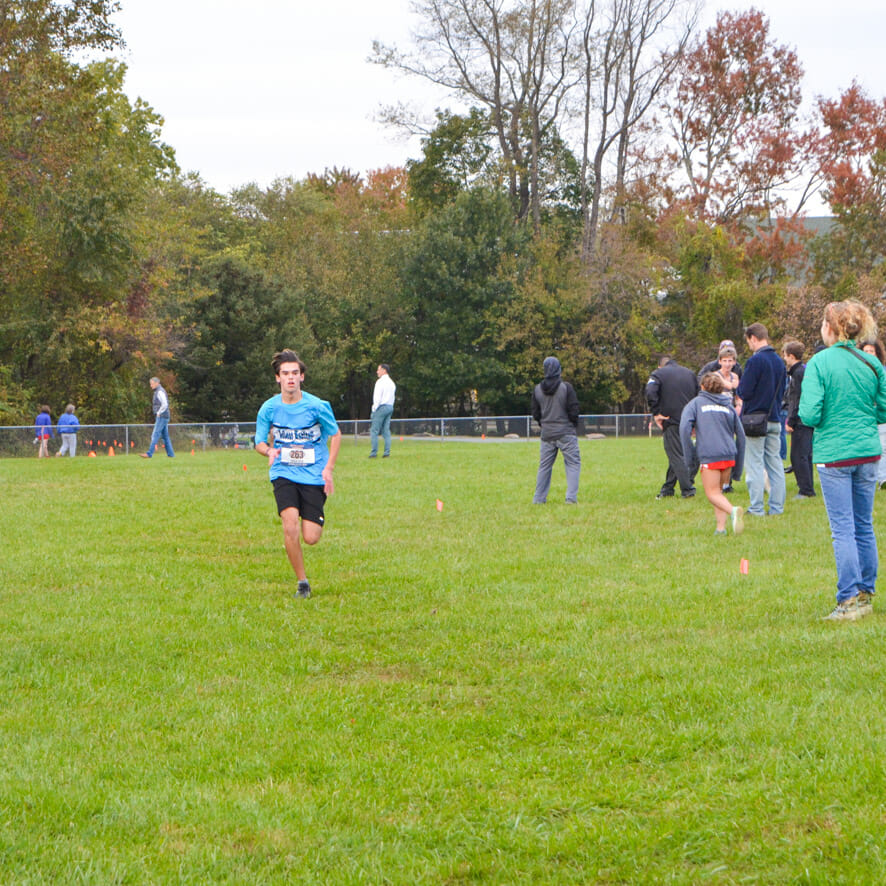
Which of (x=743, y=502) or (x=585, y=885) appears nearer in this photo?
(x=585, y=885)

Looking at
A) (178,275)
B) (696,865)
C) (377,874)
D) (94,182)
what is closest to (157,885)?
(377,874)

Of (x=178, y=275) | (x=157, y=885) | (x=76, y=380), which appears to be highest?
(x=178, y=275)

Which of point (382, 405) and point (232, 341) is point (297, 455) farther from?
point (232, 341)

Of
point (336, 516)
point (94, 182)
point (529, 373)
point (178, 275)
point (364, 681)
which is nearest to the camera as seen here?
point (364, 681)

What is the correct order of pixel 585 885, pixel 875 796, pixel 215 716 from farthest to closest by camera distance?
pixel 215 716 < pixel 875 796 < pixel 585 885

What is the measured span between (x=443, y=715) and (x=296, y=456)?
356cm

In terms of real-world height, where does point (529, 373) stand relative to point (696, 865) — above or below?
above

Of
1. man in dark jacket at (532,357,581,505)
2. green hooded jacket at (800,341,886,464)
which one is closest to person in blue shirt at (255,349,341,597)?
green hooded jacket at (800,341,886,464)

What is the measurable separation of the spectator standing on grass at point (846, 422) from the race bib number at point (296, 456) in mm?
3783

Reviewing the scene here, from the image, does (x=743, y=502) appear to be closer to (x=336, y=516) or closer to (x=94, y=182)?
(x=336, y=516)

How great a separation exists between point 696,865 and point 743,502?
1077 cm

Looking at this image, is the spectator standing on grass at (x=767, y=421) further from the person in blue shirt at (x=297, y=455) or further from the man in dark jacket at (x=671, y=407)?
the person in blue shirt at (x=297, y=455)

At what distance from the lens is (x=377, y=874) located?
12.0ft

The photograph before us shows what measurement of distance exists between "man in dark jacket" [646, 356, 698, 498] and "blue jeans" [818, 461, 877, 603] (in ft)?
24.6
